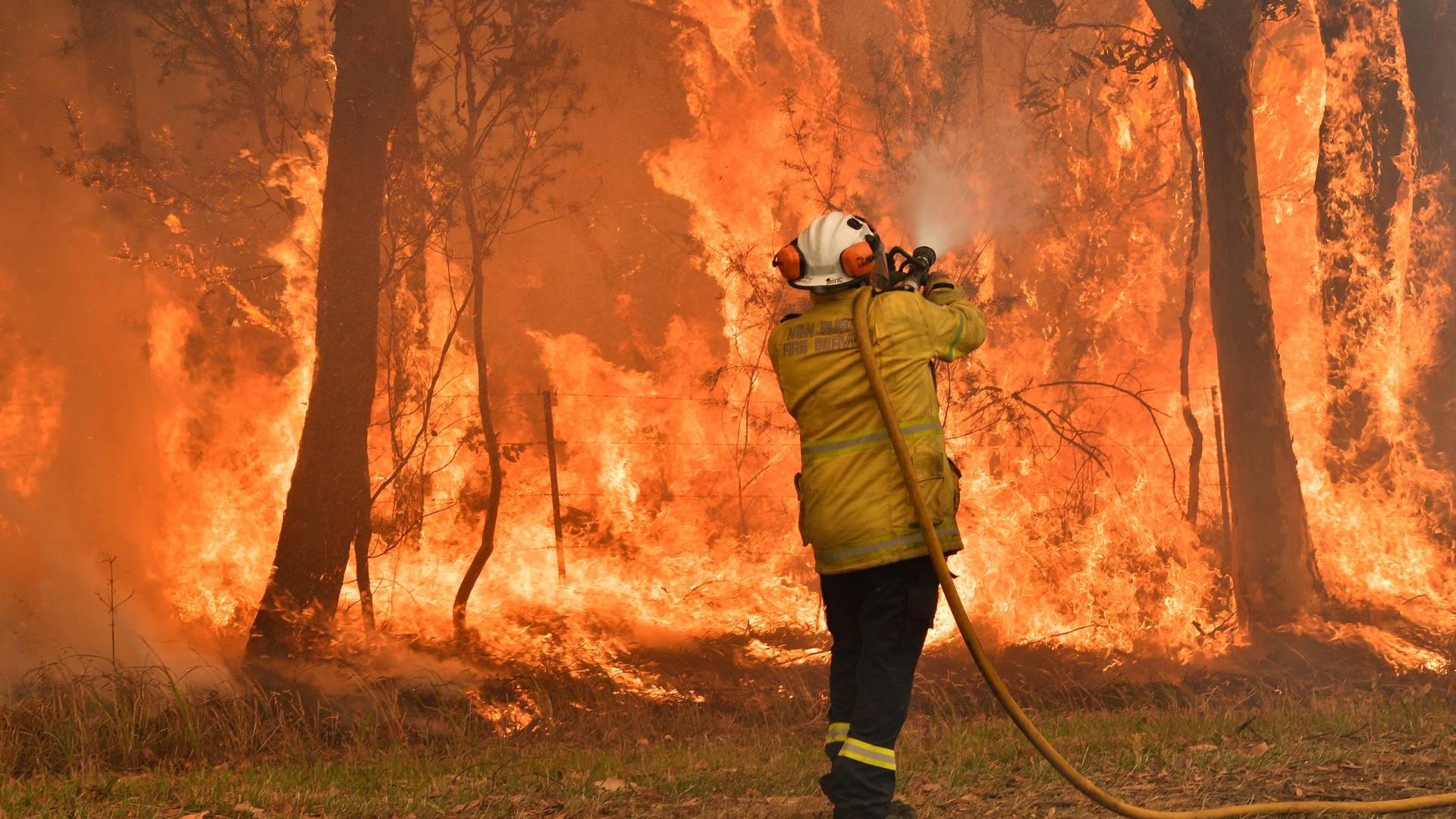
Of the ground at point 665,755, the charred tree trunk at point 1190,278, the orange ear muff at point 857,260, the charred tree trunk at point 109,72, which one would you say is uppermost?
the charred tree trunk at point 109,72

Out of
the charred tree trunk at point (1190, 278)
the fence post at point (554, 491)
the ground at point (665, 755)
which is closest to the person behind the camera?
the ground at point (665, 755)

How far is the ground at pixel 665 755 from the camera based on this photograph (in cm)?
441

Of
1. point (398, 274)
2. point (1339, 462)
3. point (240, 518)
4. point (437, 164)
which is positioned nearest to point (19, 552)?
point (240, 518)

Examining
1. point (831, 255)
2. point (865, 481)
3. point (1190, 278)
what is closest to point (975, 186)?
point (1190, 278)

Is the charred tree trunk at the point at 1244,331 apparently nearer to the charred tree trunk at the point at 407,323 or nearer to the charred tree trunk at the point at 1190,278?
the charred tree trunk at the point at 1190,278

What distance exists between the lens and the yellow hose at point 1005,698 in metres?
3.53

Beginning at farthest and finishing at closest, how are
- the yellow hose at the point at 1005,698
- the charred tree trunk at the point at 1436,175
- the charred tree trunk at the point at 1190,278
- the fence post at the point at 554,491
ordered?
the charred tree trunk at the point at 1436,175, the charred tree trunk at the point at 1190,278, the fence post at the point at 554,491, the yellow hose at the point at 1005,698

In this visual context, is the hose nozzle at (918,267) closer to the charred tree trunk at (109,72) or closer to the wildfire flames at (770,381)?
the wildfire flames at (770,381)

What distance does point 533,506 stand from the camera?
20.9ft

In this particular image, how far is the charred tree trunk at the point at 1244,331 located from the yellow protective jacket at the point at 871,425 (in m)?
4.44

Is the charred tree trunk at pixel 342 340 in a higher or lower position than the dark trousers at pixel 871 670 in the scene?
higher

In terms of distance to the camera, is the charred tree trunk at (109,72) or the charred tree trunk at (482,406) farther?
the charred tree trunk at (482,406)

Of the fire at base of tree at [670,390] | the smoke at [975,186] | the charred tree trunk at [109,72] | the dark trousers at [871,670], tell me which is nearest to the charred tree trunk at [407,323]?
the fire at base of tree at [670,390]

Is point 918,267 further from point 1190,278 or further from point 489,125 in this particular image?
point 1190,278
